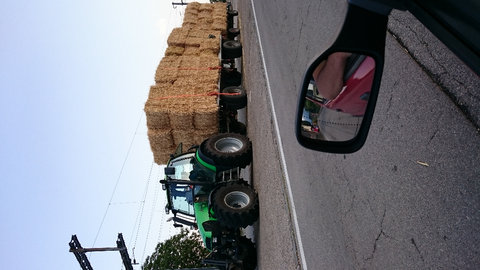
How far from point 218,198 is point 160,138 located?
3.53m

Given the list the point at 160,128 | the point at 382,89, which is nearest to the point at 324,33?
the point at 382,89

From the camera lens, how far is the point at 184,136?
9.09 meters

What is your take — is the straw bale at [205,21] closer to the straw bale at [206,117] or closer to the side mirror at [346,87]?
the straw bale at [206,117]

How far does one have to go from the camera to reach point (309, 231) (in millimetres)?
2848

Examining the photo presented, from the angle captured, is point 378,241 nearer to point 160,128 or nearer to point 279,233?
point 279,233

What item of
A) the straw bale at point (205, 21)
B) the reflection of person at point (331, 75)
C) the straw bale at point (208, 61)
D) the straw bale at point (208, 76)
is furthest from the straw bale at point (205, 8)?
the reflection of person at point (331, 75)

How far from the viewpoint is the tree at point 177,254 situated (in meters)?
17.3

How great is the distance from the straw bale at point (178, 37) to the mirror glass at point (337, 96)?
11708 mm

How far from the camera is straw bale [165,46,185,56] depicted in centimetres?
1177

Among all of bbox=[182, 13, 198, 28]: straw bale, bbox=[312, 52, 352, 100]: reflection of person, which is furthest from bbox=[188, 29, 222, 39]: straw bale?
bbox=[312, 52, 352, 100]: reflection of person

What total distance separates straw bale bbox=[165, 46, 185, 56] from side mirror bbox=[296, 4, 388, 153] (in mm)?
10862

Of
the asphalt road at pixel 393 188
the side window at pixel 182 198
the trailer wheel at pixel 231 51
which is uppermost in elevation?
the asphalt road at pixel 393 188

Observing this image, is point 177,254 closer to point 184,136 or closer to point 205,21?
point 184,136

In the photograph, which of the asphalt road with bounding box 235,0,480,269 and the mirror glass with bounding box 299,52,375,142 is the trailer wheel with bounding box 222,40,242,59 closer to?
the asphalt road with bounding box 235,0,480,269
